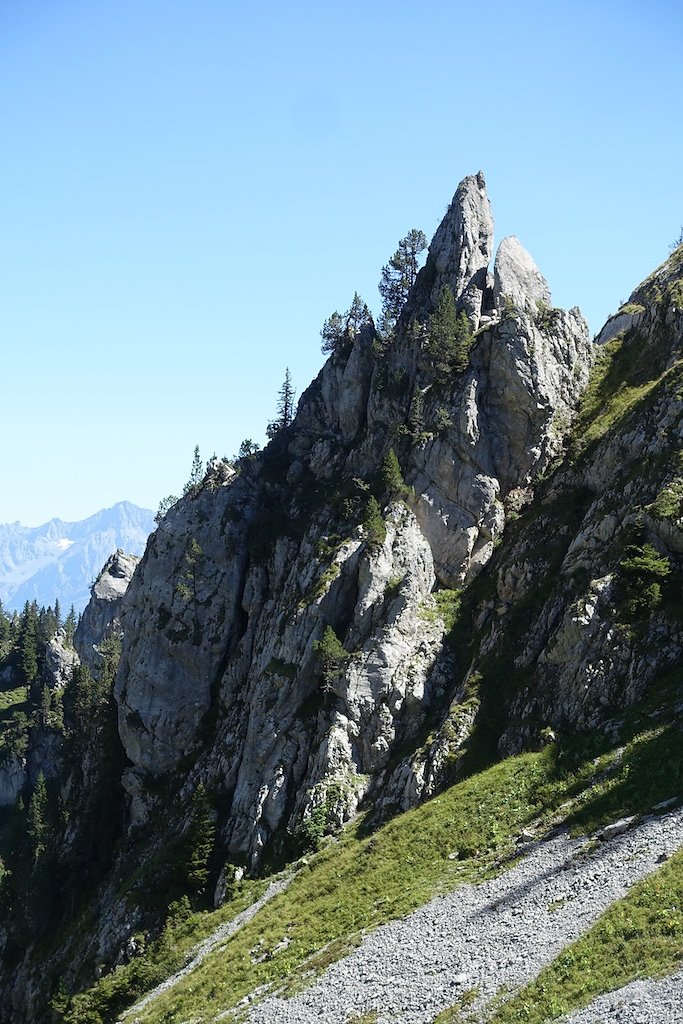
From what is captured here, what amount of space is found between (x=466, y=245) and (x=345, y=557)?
121 feet

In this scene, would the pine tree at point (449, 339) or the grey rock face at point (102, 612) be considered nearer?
the pine tree at point (449, 339)

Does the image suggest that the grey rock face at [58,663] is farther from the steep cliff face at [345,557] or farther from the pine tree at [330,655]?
the pine tree at [330,655]

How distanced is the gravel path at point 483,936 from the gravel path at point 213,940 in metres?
13.0

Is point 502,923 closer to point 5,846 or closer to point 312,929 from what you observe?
point 312,929

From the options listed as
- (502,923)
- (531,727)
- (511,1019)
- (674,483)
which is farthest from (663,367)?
(511,1019)

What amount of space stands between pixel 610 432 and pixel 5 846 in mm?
108799

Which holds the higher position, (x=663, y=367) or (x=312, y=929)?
(x=663, y=367)

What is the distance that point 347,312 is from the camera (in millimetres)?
91688

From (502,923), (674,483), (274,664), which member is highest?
(674,483)

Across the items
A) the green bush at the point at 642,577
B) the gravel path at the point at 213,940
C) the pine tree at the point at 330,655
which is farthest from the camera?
the pine tree at the point at 330,655

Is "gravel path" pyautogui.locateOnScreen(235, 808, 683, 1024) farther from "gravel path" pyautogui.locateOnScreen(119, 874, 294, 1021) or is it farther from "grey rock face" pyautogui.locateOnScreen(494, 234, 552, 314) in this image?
"grey rock face" pyautogui.locateOnScreen(494, 234, 552, 314)

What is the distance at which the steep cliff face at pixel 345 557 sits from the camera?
59188 mm

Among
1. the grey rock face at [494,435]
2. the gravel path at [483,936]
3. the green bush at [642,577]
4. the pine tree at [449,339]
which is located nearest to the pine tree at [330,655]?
the grey rock face at [494,435]

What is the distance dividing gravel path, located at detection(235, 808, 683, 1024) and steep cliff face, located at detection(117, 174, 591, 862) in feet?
61.5
